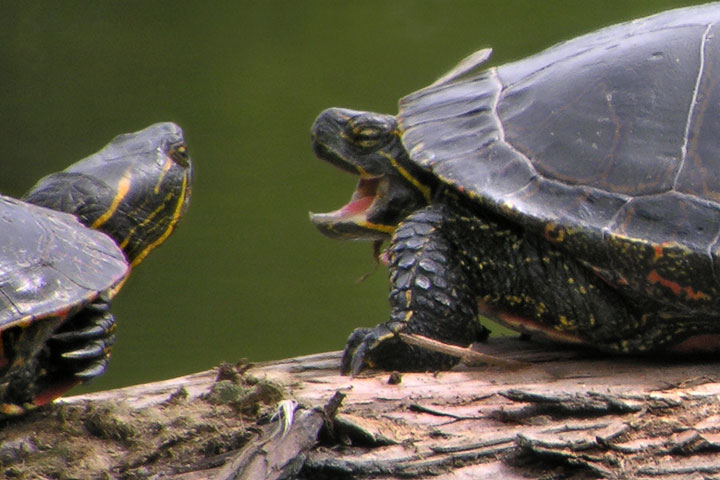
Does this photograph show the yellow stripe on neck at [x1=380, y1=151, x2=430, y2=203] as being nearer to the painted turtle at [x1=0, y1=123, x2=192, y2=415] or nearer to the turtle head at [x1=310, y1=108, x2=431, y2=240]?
the turtle head at [x1=310, y1=108, x2=431, y2=240]

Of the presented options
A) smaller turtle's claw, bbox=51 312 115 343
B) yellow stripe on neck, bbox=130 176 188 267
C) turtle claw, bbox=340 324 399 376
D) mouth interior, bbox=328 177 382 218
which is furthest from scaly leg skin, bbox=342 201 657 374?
yellow stripe on neck, bbox=130 176 188 267

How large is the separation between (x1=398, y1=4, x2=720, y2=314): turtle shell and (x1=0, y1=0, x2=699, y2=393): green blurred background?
2.99 m

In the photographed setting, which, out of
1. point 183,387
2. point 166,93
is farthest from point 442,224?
point 166,93

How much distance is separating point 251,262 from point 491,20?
2027 millimetres

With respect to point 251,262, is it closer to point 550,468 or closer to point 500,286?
point 500,286

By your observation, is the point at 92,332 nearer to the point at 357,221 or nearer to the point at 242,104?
the point at 357,221

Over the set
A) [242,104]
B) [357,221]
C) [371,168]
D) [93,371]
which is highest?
[242,104]

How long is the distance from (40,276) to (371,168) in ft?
2.30

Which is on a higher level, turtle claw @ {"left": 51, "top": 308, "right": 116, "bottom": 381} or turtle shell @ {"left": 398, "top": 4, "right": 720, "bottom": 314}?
turtle shell @ {"left": 398, "top": 4, "right": 720, "bottom": 314}

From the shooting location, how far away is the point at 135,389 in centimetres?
172

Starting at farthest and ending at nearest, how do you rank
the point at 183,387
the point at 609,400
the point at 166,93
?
the point at 166,93
the point at 183,387
the point at 609,400

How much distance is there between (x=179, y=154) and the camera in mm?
2441

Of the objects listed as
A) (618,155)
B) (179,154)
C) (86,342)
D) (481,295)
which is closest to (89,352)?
(86,342)

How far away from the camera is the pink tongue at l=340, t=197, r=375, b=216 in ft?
6.88
